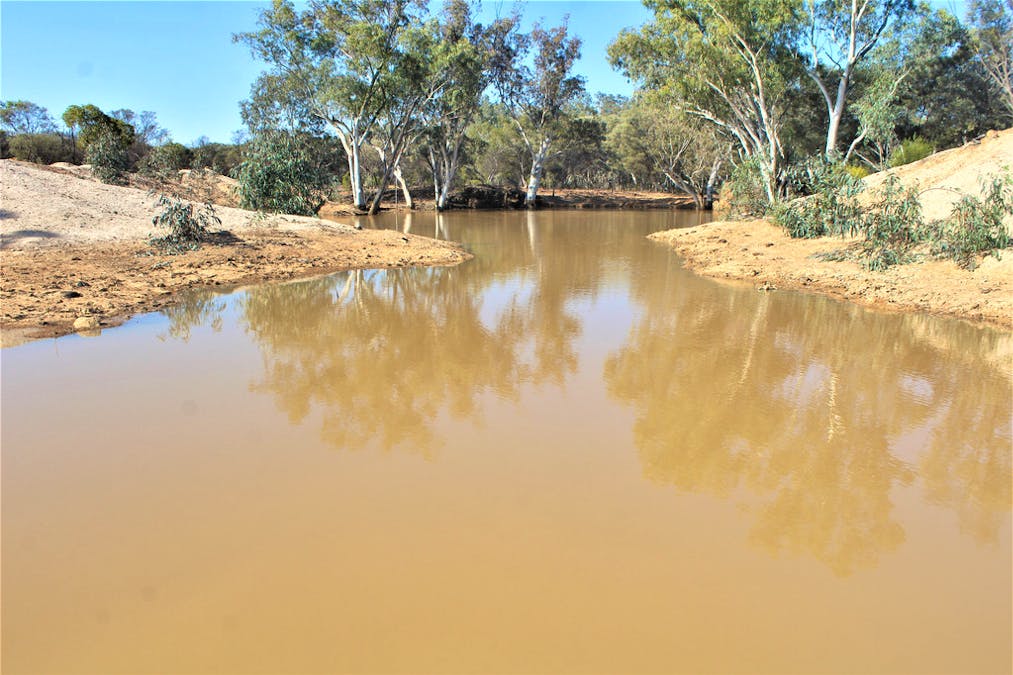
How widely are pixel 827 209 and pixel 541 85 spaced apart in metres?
22.7

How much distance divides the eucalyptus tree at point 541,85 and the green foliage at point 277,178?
1704 centimetres

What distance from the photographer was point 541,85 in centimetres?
3378

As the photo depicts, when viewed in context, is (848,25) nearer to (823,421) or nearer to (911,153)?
(911,153)

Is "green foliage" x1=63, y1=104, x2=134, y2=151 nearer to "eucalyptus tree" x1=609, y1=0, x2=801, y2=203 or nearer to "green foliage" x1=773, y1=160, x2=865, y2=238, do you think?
"eucalyptus tree" x1=609, y1=0, x2=801, y2=203

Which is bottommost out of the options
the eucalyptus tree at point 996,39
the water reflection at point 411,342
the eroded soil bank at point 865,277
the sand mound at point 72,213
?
the water reflection at point 411,342

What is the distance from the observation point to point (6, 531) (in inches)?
139

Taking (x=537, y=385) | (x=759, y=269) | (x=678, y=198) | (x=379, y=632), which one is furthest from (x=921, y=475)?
(x=678, y=198)

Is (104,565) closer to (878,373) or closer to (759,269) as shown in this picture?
(878,373)

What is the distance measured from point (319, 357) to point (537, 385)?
8.53 ft

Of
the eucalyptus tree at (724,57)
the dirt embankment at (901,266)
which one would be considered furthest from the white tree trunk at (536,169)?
the dirt embankment at (901,266)

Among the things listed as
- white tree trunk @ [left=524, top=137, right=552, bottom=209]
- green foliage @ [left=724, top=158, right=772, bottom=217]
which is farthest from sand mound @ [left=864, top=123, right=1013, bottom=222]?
white tree trunk @ [left=524, top=137, right=552, bottom=209]

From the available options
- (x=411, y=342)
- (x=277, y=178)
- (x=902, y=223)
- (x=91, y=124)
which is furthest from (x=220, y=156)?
(x=902, y=223)

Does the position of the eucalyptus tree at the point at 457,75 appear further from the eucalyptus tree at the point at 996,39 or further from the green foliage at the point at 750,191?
the eucalyptus tree at the point at 996,39

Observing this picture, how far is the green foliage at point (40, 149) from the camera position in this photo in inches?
1016
